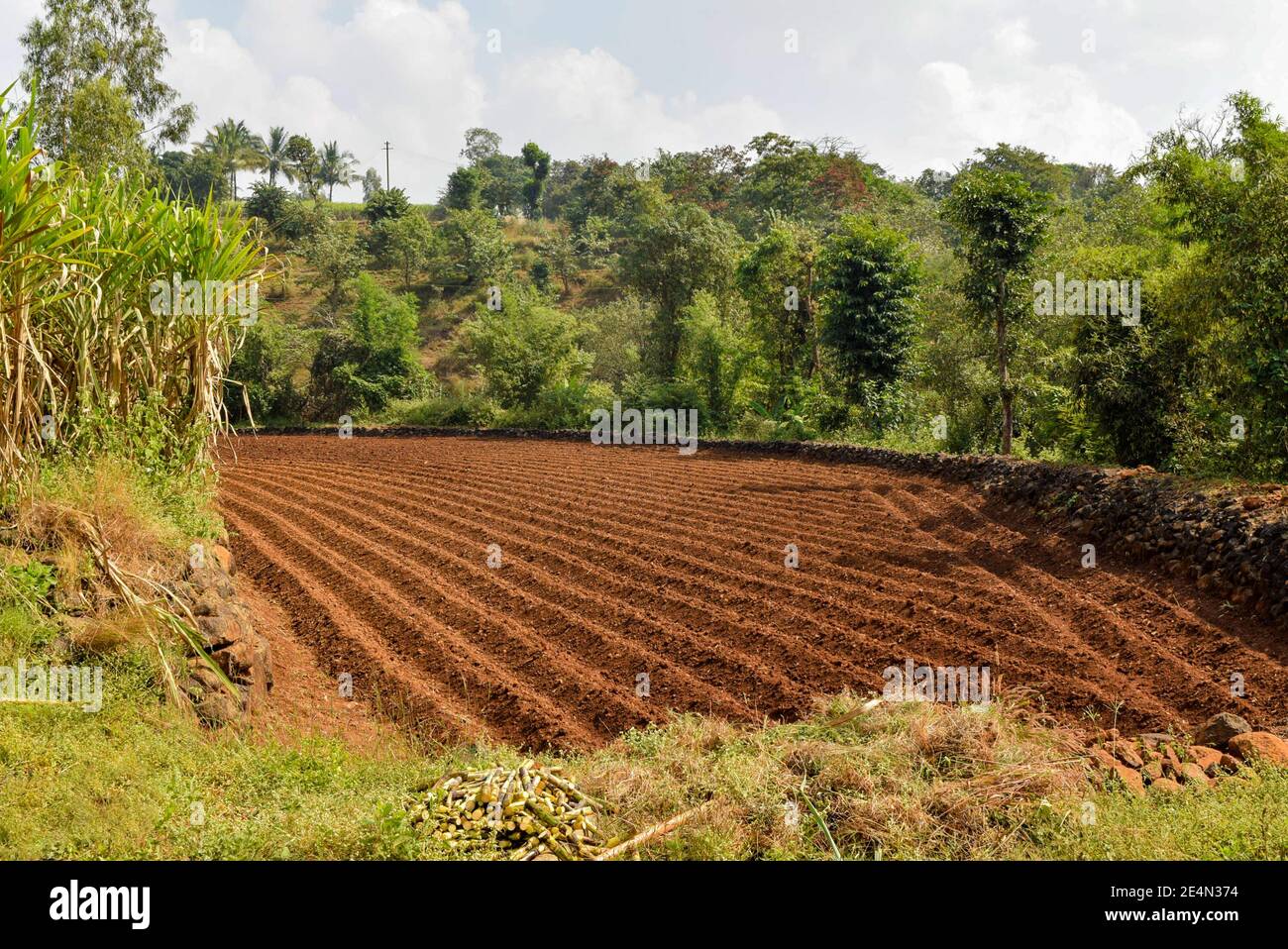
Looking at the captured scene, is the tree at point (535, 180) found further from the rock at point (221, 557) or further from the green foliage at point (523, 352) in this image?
the rock at point (221, 557)

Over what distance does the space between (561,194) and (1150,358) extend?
74261 mm

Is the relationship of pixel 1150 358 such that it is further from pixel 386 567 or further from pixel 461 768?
pixel 461 768

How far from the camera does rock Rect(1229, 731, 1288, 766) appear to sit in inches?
169

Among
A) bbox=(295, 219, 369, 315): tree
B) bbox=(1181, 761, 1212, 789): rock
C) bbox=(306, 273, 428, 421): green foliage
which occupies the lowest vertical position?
bbox=(1181, 761, 1212, 789): rock

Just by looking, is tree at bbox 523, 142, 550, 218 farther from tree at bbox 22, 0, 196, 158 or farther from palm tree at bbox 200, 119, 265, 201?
tree at bbox 22, 0, 196, 158

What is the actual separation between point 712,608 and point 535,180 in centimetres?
6474

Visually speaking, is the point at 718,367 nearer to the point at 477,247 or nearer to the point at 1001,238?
the point at 1001,238

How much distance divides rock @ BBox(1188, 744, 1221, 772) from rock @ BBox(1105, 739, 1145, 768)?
25cm

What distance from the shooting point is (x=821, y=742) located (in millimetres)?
4348

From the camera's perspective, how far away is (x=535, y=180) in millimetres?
67938

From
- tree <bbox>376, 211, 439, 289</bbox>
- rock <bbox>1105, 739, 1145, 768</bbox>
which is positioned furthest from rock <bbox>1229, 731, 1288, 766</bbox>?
tree <bbox>376, 211, 439, 289</bbox>

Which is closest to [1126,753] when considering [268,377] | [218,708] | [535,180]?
[218,708]

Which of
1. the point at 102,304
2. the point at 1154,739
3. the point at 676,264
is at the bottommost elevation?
the point at 1154,739

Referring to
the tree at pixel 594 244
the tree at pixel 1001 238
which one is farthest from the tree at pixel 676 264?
the tree at pixel 594 244
